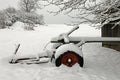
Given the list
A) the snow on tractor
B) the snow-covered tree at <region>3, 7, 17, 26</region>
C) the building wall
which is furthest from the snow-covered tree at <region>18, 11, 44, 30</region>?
the snow on tractor

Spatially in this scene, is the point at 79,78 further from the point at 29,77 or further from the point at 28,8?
the point at 28,8

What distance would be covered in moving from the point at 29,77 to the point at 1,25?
23115 millimetres

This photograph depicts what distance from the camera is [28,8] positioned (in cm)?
4319

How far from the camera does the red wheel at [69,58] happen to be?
7.02 metres

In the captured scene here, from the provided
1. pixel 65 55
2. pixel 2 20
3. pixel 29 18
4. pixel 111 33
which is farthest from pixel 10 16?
pixel 65 55

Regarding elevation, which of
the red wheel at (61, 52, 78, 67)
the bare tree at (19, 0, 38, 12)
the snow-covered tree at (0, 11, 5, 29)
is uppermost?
the bare tree at (19, 0, 38, 12)

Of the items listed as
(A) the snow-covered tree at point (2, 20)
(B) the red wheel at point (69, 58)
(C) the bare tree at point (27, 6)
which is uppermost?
(C) the bare tree at point (27, 6)

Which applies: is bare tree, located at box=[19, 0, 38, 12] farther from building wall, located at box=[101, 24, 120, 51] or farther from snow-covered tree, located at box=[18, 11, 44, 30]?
building wall, located at box=[101, 24, 120, 51]

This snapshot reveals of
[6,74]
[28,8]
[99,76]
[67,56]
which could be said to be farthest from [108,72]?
[28,8]

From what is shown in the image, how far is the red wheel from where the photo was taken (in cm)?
702

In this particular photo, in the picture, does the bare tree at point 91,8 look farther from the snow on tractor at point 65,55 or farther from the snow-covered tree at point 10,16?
the snow-covered tree at point 10,16

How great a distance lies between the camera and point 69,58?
703 centimetres

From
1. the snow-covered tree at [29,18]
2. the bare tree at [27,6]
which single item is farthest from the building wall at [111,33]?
the bare tree at [27,6]

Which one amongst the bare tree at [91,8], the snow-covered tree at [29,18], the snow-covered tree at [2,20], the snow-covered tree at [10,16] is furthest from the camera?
the snow-covered tree at [29,18]
